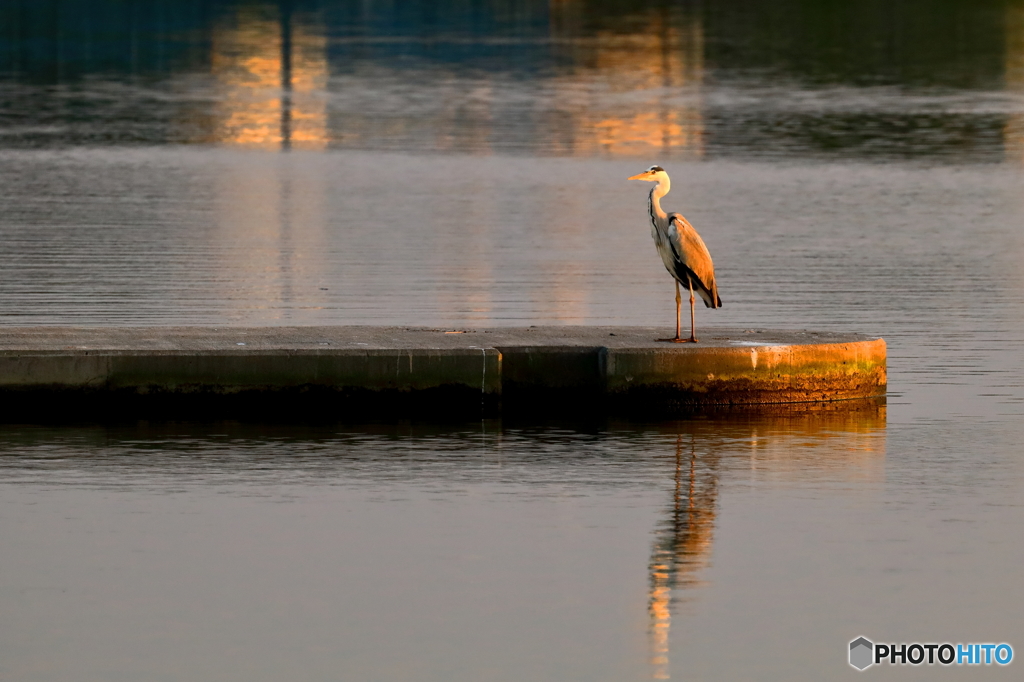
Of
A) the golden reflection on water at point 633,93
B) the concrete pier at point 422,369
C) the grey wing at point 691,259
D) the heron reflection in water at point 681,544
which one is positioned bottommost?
the heron reflection in water at point 681,544

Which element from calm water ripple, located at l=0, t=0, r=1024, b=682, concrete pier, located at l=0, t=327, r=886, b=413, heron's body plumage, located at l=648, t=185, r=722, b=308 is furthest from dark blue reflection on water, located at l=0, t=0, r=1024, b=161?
concrete pier, located at l=0, t=327, r=886, b=413

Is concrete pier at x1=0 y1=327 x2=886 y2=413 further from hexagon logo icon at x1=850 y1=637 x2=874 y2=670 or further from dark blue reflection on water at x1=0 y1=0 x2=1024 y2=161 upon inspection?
dark blue reflection on water at x1=0 y1=0 x2=1024 y2=161

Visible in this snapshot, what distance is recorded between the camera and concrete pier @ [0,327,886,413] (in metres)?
16.9

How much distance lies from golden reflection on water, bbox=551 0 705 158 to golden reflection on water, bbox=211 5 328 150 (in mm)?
6664

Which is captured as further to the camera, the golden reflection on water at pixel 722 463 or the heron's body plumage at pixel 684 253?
the heron's body plumage at pixel 684 253

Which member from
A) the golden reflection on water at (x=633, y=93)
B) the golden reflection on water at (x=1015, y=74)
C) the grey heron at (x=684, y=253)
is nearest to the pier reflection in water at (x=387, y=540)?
the grey heron at (x=684, y=253)

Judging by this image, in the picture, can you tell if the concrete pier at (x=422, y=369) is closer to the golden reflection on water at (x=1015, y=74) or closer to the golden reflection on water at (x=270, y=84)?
the golden reflection on water at (x=1015, y=74)

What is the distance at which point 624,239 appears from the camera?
32.7 meters

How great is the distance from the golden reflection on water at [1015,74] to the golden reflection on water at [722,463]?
3008 cm

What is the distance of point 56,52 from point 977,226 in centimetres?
5798

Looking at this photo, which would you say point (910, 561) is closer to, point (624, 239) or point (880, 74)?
point (624, 239)

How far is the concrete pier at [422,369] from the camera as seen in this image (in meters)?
16.9

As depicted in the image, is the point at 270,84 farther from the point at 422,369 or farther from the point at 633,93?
the point at 422,369

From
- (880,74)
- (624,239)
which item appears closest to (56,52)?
(880,74)
